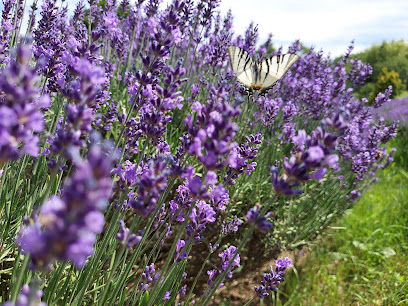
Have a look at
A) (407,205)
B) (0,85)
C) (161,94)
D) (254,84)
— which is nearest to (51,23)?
(161,94)

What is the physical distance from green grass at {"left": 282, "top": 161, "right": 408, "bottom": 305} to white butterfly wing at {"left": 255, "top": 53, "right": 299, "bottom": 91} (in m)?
2.35

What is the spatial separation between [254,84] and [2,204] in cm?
371

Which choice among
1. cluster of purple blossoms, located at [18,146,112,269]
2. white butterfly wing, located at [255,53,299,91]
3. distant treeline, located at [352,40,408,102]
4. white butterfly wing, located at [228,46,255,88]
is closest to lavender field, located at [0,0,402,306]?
cluster of purple blossoms, located at [18,146,112,269]

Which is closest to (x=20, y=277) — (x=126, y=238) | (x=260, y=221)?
(x=126, y=238)

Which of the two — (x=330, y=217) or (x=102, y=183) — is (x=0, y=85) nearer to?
(x=102, y=183)

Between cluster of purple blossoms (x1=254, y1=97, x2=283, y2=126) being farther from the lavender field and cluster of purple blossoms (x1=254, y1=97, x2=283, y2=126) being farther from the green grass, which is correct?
the green grass

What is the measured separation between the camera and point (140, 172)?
1.80 meters

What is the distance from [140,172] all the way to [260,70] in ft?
11.1

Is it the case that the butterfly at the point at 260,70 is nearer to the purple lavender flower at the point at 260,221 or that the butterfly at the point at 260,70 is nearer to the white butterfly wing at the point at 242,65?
the white butterfly wing at the point at 242,65

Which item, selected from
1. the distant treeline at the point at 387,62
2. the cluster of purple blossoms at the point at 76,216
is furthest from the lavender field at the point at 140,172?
the distant treeline at the point at 387,62

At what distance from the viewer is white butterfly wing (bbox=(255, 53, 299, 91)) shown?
4.56 m

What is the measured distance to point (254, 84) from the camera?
189 inches

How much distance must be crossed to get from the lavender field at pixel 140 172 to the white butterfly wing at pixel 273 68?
0.31 meters

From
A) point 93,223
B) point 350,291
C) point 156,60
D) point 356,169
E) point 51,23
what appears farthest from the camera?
point 356,169
